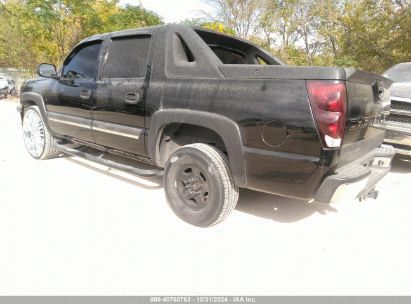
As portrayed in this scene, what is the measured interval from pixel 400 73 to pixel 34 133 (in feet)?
21.1

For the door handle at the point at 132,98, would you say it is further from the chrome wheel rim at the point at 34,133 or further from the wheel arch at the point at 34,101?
the chrome wheel rim at the point at 34,133

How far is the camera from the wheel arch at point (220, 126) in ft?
8.03

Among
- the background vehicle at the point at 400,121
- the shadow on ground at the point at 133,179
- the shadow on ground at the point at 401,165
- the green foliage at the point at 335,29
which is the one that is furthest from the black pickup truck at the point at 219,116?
the green foliage at the point at 335,29

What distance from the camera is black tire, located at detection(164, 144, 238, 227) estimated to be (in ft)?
8.62

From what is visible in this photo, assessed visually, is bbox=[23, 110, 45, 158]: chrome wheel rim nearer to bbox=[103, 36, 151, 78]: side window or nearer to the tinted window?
bbox=[103, 36, 151, 78]: side window

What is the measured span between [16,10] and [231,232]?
2118 cm

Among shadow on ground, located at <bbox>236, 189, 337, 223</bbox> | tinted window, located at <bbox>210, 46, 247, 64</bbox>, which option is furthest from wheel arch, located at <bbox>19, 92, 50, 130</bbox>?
shadow on ground, located at <bbox>236, 189, 337, 223</bbox>

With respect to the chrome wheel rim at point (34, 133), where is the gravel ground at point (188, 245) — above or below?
below

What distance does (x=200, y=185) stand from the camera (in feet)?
9.31

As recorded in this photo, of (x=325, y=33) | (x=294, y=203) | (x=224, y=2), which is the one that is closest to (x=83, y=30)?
Result: (x=224, y=2)

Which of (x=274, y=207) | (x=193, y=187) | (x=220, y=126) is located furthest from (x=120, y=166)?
(x=274, y=207)

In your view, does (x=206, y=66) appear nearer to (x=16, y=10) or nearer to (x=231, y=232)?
(x=231, y=232)

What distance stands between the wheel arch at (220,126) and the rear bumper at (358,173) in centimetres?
61

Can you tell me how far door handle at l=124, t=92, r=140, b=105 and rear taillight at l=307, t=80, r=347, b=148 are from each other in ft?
5.52
